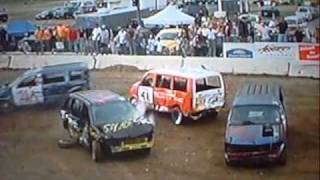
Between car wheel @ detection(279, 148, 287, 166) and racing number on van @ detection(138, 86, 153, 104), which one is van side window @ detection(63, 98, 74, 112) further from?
car wheel @ detection(279, 148, 287, 166)

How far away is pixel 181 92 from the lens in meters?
2.65

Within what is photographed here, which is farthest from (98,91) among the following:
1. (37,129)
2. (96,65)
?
(37,129)

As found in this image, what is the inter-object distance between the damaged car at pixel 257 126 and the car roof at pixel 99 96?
42cm

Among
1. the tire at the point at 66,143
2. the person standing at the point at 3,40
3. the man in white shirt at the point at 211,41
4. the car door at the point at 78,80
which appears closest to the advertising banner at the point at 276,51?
the man in white shirt at the point at 211,41

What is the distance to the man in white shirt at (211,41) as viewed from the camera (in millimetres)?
2637

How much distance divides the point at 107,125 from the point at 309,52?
2.41 ft

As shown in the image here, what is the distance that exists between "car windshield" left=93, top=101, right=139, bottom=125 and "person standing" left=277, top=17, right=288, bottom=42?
0.56 metres

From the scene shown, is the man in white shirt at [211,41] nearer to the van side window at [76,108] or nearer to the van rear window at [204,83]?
the van rear window at [204,83]

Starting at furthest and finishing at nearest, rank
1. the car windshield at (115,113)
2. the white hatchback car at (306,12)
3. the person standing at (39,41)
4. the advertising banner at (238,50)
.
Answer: the person standing at (39,41) → the car windshield at (115,113) → the advertising banner at (238,50) → the white hatchback car at (306,12)

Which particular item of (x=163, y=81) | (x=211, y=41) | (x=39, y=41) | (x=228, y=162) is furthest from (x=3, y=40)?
(x=228, y=162)

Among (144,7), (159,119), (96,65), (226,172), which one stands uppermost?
(144,7)

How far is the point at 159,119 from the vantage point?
2680 millimetres

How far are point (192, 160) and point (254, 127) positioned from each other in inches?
9.7

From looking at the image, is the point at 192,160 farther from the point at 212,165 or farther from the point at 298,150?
the point at 298,150
